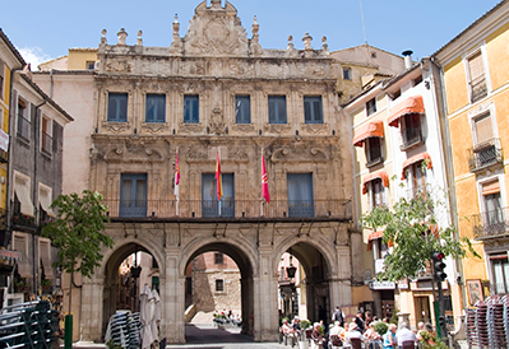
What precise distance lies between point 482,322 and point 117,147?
16.7m

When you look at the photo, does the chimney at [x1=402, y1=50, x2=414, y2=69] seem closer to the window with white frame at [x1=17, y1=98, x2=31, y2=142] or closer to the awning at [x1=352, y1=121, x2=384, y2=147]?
the awning at [x1=352, y1=121, x2=384, y2=147]

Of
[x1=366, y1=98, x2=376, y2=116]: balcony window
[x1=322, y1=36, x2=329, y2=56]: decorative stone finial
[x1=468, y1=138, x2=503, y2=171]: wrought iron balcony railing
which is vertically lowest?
[x1=468, y1=138, x2=503, y2=171]: wrought iron balcony railing

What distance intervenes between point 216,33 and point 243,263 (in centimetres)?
1141

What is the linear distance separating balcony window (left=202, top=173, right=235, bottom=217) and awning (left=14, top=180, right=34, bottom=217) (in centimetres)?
783

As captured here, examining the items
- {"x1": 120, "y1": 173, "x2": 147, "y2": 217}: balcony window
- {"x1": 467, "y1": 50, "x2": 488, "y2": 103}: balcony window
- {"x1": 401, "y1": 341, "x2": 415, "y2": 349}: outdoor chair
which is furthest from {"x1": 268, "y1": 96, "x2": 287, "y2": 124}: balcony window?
{"x1": 401, "y1": 341, "x2": 415, "y2": 349}: outdoor chair

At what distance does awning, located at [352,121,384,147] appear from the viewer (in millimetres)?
23156

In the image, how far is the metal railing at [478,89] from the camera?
18.6m

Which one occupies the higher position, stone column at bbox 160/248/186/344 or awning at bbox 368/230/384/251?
awning at bbox 368/230/384/251

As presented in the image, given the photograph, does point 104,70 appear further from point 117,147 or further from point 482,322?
point 482,322

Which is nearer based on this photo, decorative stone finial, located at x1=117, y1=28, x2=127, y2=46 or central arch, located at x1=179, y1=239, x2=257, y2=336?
central arch, located at x1=179, y1=239, x2=257, y2=336

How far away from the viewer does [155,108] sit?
25.4 meters

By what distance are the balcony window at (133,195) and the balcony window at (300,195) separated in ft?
21.6

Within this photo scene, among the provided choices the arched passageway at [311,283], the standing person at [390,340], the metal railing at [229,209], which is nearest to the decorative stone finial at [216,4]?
the metal railing at [229,209]

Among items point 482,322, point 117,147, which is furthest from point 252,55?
point 482,322
